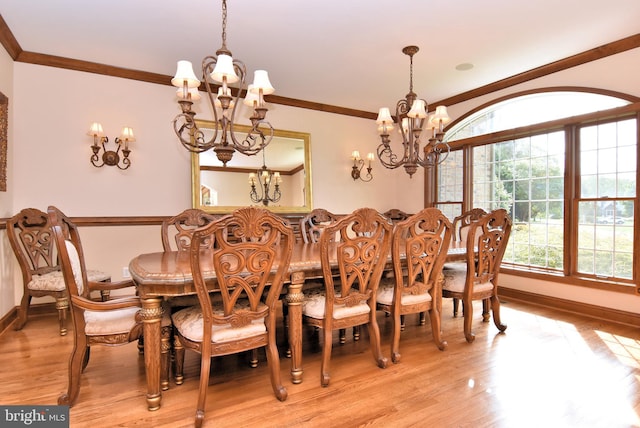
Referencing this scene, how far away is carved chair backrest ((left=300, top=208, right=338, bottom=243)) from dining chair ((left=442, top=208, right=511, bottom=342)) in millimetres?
1289

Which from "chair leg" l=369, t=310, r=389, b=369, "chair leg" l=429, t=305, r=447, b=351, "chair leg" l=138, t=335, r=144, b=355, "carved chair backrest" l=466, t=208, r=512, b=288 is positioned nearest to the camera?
"chair leg" l=369, t=310, r=389, b=369

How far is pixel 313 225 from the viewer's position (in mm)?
3537

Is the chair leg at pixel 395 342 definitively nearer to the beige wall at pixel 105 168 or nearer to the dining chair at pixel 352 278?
the dining chair at pixel 352 278

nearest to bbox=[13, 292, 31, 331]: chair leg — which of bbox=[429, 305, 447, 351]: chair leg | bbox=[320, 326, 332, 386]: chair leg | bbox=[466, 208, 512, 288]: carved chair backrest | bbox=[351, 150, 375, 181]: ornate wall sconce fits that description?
bbox=[320, 326, 332, 386]: chair leg

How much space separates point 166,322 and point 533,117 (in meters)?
4.25

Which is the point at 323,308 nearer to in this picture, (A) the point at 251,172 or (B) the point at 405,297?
(B) the point at 405,297

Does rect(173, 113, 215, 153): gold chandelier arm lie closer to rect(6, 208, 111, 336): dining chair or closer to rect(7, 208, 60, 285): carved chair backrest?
rect(6, 208, 111, 336): dining chair

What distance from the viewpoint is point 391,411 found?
178 cm

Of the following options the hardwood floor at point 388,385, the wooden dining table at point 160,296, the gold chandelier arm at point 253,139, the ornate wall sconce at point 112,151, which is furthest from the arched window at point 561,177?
the ornate wall sconce at point 112,151

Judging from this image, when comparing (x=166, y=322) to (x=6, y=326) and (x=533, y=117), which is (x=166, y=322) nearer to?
(x=6, y=326)

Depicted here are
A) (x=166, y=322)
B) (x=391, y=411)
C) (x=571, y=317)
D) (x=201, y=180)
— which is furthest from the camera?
(x=201, y=180)

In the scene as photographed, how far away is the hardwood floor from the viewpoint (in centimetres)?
172

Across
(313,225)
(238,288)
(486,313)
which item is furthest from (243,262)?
(486,313)

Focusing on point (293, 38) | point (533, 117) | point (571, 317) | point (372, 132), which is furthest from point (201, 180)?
point (571, 317)
